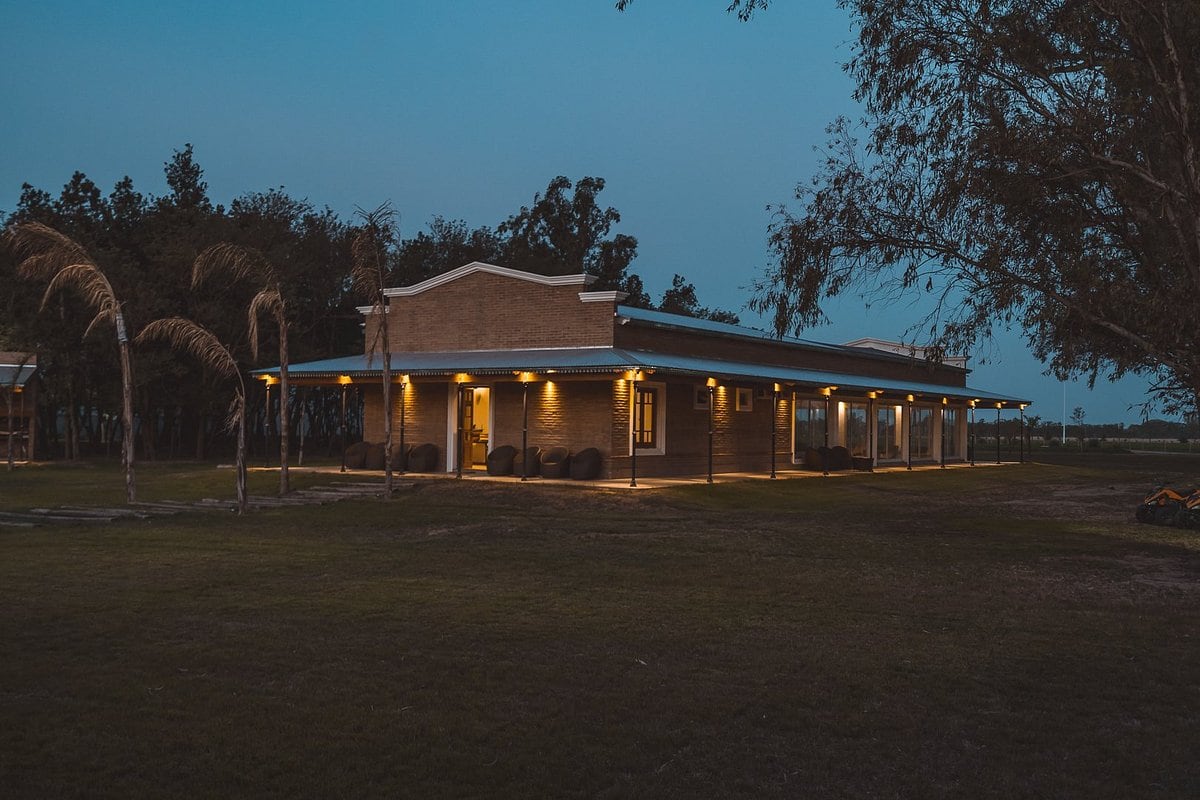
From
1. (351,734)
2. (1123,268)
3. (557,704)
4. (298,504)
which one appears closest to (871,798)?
(557,704)

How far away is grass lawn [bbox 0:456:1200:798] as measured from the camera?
16.4 feet

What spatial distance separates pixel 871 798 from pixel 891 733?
1.00 m

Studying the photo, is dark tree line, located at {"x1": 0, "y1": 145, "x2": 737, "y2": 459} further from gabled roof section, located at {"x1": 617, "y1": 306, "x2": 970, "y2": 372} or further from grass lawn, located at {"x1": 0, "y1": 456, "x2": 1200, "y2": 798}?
grass lawn, located at {"x1": 0, "y1": 456, "x2": 1200, "y2": 798}

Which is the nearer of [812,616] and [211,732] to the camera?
[211,732]

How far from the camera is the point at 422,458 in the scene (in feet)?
86.7

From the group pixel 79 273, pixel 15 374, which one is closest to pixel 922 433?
pixel 79 273

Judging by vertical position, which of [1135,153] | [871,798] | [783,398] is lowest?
[871,798]

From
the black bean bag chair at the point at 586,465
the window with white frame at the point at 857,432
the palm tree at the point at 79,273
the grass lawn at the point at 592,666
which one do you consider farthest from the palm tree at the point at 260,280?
the window with white frame at the point at 857,432

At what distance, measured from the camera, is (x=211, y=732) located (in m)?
5.41

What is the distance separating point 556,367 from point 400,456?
564 cm

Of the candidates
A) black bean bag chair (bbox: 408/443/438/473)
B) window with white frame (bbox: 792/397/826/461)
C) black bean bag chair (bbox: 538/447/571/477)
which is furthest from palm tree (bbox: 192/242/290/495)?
window with white frame (bbox: 792/397/826/461)

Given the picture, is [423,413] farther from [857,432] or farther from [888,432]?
[888,432]

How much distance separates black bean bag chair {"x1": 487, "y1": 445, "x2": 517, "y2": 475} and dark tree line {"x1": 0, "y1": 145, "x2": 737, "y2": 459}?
7.53 m

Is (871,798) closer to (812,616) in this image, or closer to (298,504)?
(812,616)
